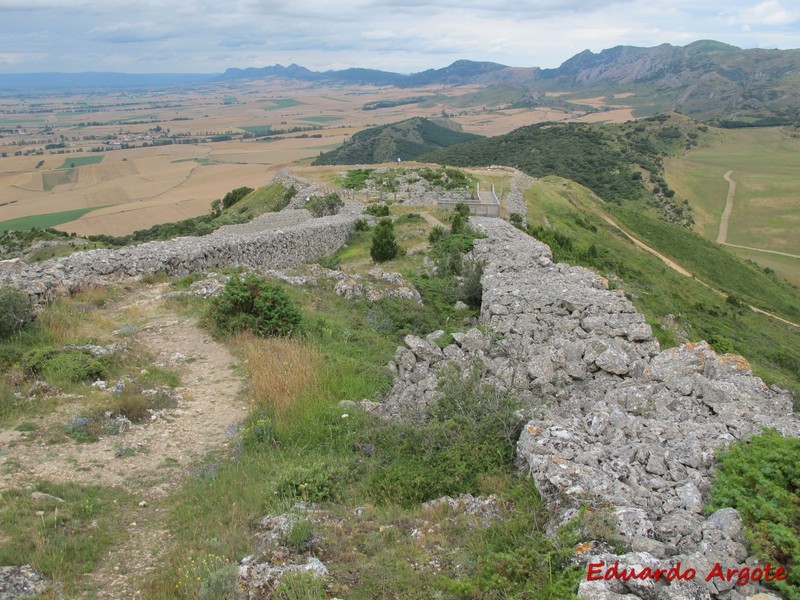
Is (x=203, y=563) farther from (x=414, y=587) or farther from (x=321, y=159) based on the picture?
(x=321, y=159)

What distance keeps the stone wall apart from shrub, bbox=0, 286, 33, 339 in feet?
4.08

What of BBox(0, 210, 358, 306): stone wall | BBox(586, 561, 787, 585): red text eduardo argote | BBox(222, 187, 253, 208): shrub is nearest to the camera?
BBox(586, 561, 787, 585): red text eduardo argote

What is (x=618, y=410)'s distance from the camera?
6.96m

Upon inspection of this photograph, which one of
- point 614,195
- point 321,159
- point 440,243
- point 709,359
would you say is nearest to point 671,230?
point 614,195

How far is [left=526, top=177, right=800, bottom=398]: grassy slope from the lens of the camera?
64.5ft

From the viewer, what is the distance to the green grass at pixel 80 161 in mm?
98675

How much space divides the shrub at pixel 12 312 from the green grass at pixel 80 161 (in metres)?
102

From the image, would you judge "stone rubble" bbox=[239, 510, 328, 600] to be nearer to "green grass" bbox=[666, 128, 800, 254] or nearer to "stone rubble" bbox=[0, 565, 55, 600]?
"stone rubble" bbox=[0, 565, 55, 600]

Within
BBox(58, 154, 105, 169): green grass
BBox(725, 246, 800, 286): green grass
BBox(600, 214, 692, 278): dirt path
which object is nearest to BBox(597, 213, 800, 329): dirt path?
BBox(600, 214, 692, 278): dirt path

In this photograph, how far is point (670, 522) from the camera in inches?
186

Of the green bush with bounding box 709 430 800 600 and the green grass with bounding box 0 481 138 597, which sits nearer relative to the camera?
the green bush with bounding box 709 430 800 600

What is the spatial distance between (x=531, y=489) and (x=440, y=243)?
648 inches

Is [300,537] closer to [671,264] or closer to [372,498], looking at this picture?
[372,498]

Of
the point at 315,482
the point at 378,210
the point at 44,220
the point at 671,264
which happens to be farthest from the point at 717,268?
the point at 44,220
